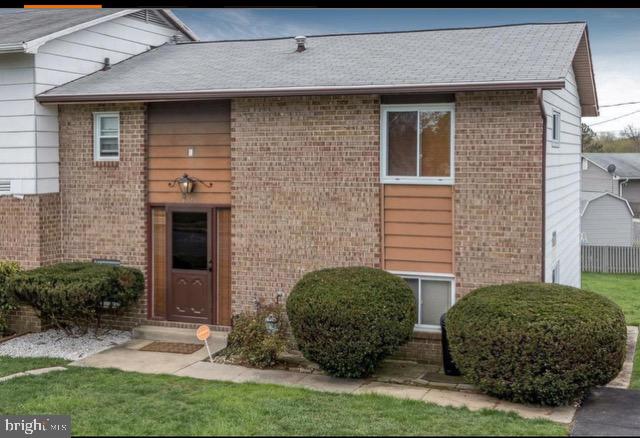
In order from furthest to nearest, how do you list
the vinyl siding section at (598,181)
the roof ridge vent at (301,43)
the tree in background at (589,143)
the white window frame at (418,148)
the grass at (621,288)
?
the tree in background at (589,143) < the vinyl siding section at (598,181) < the grass at (621,288) < the roof ridge vent at (301,43) < the white window frame at (418,148)

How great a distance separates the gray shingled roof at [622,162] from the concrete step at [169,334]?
36.8 meters

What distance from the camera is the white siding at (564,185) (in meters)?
11.8

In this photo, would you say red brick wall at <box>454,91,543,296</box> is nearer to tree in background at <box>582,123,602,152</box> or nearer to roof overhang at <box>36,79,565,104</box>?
roof overhang at <box>36,79,565,104</box>

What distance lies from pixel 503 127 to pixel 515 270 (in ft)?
6.65

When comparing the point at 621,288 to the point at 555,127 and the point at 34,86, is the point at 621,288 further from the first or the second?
the point at 34,86

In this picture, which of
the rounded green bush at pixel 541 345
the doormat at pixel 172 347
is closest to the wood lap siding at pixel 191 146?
the doormat at pixel 172 347

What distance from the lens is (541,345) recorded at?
8.75 meters

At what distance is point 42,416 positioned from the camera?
809cm

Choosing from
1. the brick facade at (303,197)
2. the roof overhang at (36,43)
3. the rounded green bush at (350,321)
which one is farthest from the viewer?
the roof overhang at (36,43)

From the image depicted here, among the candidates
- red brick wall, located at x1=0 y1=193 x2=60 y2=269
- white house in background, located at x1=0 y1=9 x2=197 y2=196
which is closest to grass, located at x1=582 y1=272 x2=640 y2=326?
red brick wall, located at x1=0 y1=193 x2=60 y2=269

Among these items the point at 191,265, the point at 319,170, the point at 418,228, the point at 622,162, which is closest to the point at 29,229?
the point at 191,265

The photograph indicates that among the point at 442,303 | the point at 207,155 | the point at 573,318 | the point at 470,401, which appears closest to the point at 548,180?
the point at 442,303

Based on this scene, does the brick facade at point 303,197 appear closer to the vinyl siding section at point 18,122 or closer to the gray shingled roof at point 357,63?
the gray shingled roof at point 357,63

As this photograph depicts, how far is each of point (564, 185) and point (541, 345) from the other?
5.76 m
